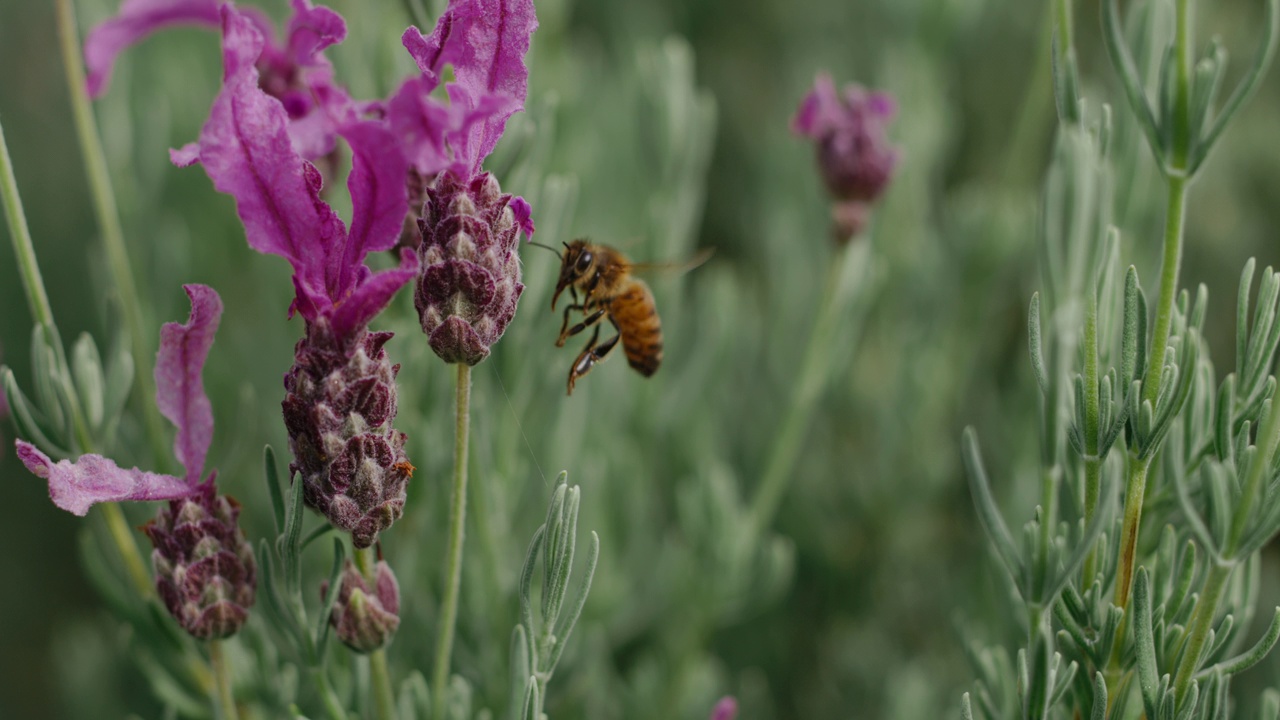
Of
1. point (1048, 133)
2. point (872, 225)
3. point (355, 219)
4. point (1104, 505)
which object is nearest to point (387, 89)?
point (355, 219)

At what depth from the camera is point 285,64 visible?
100cm

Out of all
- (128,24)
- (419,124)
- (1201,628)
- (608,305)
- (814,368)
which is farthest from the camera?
(814,368)

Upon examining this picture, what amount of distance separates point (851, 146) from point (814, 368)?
10.7 inches

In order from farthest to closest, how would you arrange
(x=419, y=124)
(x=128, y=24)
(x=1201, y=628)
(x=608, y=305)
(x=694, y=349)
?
1. (x=694, y=349)
2. (x=608, y=305)
3. (x=128, y=24)
4. (x=1201, y=628)
5. (x=419, y=124)

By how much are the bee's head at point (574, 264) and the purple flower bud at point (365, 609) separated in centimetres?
36

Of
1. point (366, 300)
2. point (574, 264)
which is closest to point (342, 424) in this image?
point (366, 300)

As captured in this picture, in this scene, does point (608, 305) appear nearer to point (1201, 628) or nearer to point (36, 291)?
point (36, 291)

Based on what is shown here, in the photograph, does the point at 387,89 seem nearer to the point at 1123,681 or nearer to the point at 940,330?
the point at 1123,681

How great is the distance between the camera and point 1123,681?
30.0 inches

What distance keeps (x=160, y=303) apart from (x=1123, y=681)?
3.95 feet

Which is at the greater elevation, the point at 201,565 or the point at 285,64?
the point at 285,64

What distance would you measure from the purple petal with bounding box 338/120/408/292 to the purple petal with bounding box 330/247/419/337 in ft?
0.07

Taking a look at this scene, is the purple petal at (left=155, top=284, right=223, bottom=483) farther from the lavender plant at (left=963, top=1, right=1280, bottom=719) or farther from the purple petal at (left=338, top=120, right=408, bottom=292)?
the lavender plant at (left=963, top=1, right=1280, bottom=719)

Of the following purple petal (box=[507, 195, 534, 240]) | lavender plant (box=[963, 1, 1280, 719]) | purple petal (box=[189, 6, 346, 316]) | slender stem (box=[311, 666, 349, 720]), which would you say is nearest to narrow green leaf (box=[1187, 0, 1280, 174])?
lavender plant (box=[963, 1, 1280, 719])
